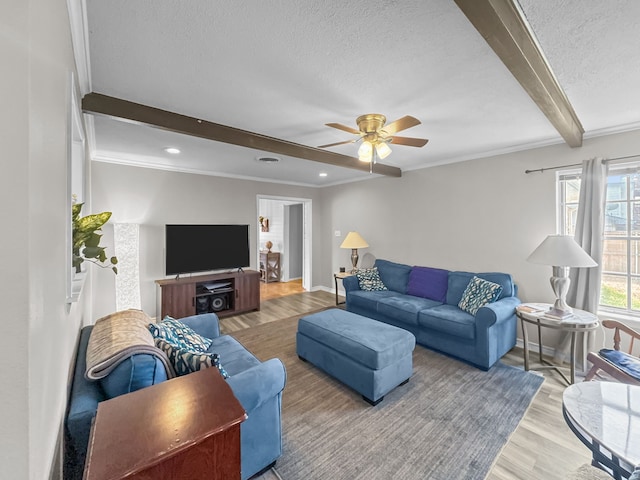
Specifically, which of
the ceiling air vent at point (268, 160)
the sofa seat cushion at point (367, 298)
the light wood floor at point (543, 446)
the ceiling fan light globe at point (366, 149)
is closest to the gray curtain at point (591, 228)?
the light wood floor at point (543, 446)

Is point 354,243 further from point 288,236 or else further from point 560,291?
point 560,291

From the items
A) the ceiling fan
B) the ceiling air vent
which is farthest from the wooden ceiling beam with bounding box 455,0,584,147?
the ceiling air vent

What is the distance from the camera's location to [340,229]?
227 inches

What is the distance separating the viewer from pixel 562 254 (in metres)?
2.49

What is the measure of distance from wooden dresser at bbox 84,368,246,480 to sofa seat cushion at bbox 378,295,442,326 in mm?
2703

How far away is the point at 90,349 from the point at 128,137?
236 cm

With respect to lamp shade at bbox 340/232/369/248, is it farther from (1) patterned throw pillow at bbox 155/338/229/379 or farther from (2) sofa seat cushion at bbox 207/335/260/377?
(1) patterned throw pillow at bbox 155/338/229/379

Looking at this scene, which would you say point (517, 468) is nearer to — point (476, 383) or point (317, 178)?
point (476, 383)

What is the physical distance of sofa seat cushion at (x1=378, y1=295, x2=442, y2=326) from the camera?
131 inches

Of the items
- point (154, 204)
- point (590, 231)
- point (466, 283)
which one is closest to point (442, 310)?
point (466, 283)

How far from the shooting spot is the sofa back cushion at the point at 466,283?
124 inches

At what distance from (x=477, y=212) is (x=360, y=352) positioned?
2.60m

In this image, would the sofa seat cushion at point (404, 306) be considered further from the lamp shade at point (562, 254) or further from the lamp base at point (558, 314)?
the lamp shade at point (562, 254)

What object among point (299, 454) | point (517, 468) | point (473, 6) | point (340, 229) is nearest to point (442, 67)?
point (473, 6)
